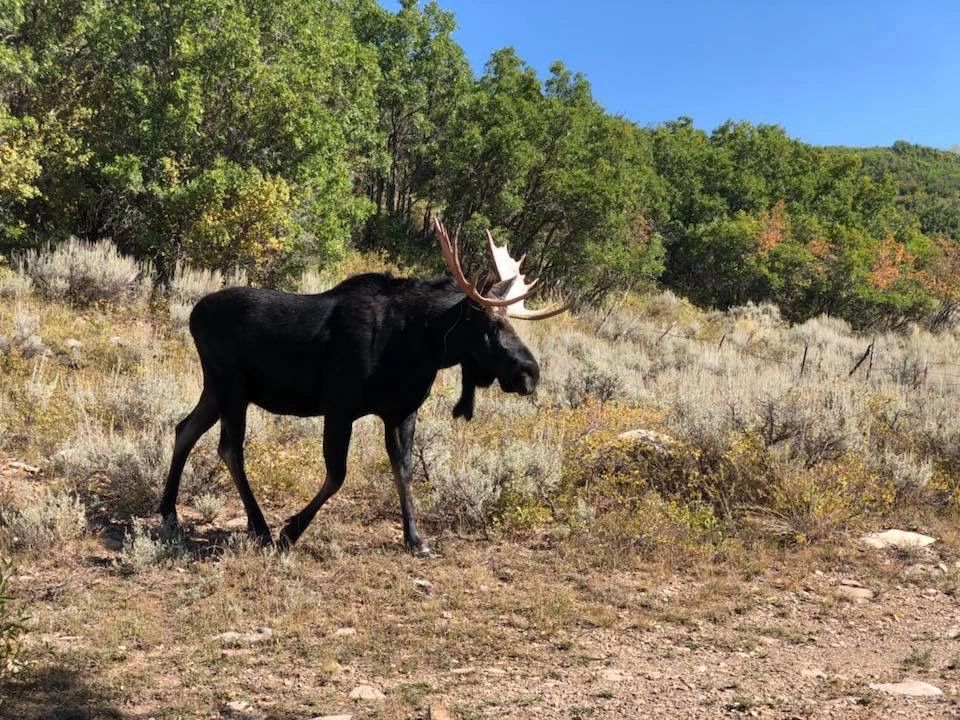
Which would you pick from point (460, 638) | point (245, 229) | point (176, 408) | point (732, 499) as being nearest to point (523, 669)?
point (460, 638)

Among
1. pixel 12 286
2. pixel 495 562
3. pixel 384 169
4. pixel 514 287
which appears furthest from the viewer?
pixel 384 169

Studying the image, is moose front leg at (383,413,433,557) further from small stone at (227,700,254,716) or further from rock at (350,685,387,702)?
small stone at (227,700,254,716)

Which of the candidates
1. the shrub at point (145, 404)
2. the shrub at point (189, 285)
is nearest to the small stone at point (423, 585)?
the shrub at point (145, 404)

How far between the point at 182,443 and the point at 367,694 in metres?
2.58

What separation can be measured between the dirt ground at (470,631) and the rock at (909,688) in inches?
2.4

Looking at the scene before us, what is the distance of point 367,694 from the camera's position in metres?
3.43

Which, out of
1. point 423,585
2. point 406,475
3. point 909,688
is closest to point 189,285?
point 406,475

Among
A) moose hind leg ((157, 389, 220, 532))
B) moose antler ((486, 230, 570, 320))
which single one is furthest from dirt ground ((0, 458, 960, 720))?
moose antler ((486, 230, 570, 320))

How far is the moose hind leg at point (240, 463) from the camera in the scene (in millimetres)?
4980

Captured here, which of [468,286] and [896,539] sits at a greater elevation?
[468,286]

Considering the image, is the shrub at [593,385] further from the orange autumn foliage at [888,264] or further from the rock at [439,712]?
the orange autumn foliage at [888,264]

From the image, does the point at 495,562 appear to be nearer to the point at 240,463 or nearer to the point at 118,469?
the point at 240,463

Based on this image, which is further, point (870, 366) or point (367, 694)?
point (870, 366)

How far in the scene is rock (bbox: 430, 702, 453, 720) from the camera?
10.6ft
